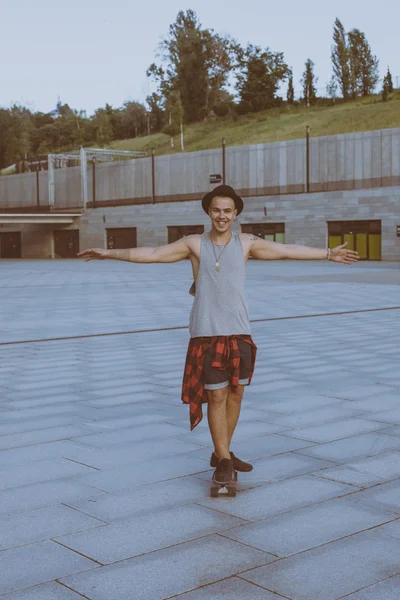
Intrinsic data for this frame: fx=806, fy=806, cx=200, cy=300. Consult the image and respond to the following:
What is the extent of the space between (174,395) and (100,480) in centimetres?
270

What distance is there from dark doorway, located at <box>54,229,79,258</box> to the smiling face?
58.5m

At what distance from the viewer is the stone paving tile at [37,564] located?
132 inches

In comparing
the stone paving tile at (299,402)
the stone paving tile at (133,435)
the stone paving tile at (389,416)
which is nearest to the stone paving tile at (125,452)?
the stone paving tile at (133,435)

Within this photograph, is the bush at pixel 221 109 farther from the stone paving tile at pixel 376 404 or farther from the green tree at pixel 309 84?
the stone paving tile at pixel 376 404

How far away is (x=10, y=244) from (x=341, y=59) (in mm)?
54042

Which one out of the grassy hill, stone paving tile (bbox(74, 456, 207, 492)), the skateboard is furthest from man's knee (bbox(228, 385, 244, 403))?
the grassy hill

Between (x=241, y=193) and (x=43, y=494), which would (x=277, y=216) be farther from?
(x=43, y=494)

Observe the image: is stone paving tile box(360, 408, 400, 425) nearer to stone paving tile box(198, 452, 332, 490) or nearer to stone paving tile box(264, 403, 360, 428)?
stone paving tile box(264, 403, 360, 428)

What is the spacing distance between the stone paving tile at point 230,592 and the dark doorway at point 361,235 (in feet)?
136

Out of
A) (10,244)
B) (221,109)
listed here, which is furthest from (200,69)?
(10,244)

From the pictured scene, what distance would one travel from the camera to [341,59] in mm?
102000

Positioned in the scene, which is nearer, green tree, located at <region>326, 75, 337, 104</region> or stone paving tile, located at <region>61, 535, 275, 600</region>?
stone paving tile, located at <region>61, 535, 275, 600</region>

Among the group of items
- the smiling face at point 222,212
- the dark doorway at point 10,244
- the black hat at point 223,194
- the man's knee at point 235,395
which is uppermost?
the black hat at point 223,194

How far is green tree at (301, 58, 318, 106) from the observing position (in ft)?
311
